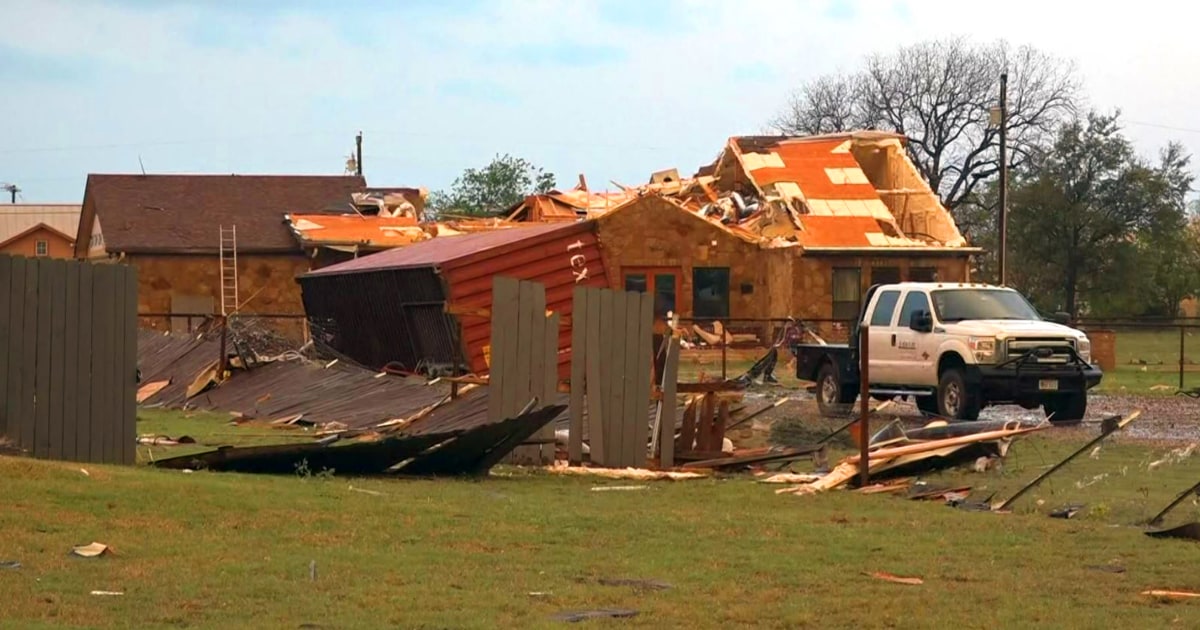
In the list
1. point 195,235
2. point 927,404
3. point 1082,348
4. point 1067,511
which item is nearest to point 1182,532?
point 1067,511

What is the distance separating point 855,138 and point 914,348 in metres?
32.7

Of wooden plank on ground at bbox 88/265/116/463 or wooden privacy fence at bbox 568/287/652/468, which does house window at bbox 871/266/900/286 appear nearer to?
wooden privacy fence at bbox 568/287/652/468

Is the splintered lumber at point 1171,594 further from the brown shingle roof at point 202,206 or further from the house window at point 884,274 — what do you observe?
the brown shingle roof at point 202,206

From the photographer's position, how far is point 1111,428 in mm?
14086

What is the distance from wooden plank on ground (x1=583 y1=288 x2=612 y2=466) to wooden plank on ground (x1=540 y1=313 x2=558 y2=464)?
317 mm

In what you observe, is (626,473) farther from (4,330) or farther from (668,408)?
(4,330)

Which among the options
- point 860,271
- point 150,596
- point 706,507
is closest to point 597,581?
point 150,596

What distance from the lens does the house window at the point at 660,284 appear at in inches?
1859

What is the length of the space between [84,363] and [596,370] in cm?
478

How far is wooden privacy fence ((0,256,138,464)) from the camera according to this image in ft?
51.0

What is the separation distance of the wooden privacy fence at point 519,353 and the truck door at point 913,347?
30.7 ft

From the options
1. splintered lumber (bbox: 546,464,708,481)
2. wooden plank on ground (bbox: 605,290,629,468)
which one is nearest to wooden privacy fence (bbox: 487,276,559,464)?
splintered lumber (bbox: 546,464,708,481)

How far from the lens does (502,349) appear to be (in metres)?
16.9

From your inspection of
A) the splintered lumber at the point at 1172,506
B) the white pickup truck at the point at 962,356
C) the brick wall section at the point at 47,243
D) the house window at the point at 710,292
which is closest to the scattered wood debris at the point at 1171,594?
the splintered lumber at the point at 1172,506
